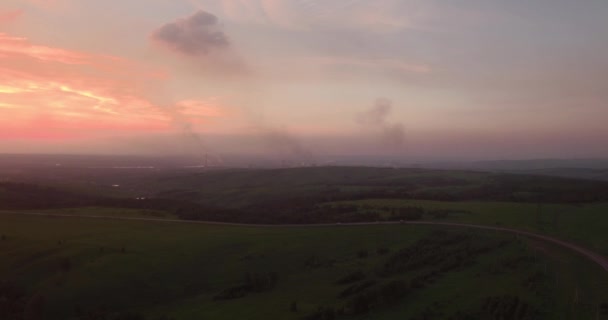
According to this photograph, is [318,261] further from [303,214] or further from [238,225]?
[303,214]

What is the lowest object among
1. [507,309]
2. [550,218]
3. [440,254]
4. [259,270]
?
[259,270]

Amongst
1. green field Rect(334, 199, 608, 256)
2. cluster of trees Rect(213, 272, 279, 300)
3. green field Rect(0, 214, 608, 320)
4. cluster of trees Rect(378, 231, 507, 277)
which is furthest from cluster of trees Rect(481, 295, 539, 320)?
cluster of trees Rect(213, 272, 279, 300)

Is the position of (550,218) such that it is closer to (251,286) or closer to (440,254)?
(440,254)

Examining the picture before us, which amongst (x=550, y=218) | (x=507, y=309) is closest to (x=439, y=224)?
(x=550, y=218)

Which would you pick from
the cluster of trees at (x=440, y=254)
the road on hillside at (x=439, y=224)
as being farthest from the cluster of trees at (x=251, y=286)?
the road on hillside at (x=439, y=224)

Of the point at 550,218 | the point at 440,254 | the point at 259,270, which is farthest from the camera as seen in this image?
the point at 550,218

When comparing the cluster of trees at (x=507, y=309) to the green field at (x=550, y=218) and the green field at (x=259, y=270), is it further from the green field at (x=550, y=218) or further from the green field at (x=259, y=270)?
the green field at (x=550, y=218)

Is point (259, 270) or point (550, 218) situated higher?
point (550, 218)
